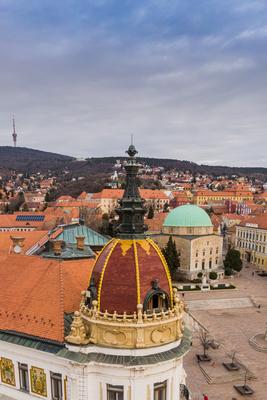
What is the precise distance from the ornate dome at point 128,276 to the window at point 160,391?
4485 mm

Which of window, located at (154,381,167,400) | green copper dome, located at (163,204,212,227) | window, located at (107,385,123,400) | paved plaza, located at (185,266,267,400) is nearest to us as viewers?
window, located at (107,385,123,400)

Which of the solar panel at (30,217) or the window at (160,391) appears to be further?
the solar panel at (30,217)

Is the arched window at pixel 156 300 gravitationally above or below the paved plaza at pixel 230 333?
above

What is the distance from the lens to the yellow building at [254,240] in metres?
101

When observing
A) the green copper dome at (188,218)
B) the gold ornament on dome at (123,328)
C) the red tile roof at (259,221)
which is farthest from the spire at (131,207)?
the red tile roof at (259,221)

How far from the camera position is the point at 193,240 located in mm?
90312

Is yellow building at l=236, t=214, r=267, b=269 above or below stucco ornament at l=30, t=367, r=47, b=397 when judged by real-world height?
below

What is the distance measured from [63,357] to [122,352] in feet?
11.0

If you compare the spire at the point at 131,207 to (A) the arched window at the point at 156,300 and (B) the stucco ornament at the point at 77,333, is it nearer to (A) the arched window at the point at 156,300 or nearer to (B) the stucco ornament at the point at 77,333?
(A) the arched window at the point at 156,300

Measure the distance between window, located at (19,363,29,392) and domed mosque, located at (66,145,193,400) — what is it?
4896 millimetres

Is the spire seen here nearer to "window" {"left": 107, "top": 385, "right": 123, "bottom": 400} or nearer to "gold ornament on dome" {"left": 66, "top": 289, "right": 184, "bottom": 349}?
"gold ornament on dome" {"left": 66, "top": 289, "right": 184, "bottom": 349}

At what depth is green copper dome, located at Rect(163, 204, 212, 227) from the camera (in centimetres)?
9331

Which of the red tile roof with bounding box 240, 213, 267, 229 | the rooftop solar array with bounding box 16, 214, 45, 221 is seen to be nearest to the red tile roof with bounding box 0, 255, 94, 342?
the red tile roof with bounding box 240, 213, 267, 229

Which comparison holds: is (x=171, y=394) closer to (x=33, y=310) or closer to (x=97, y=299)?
(x=97, y=299)
